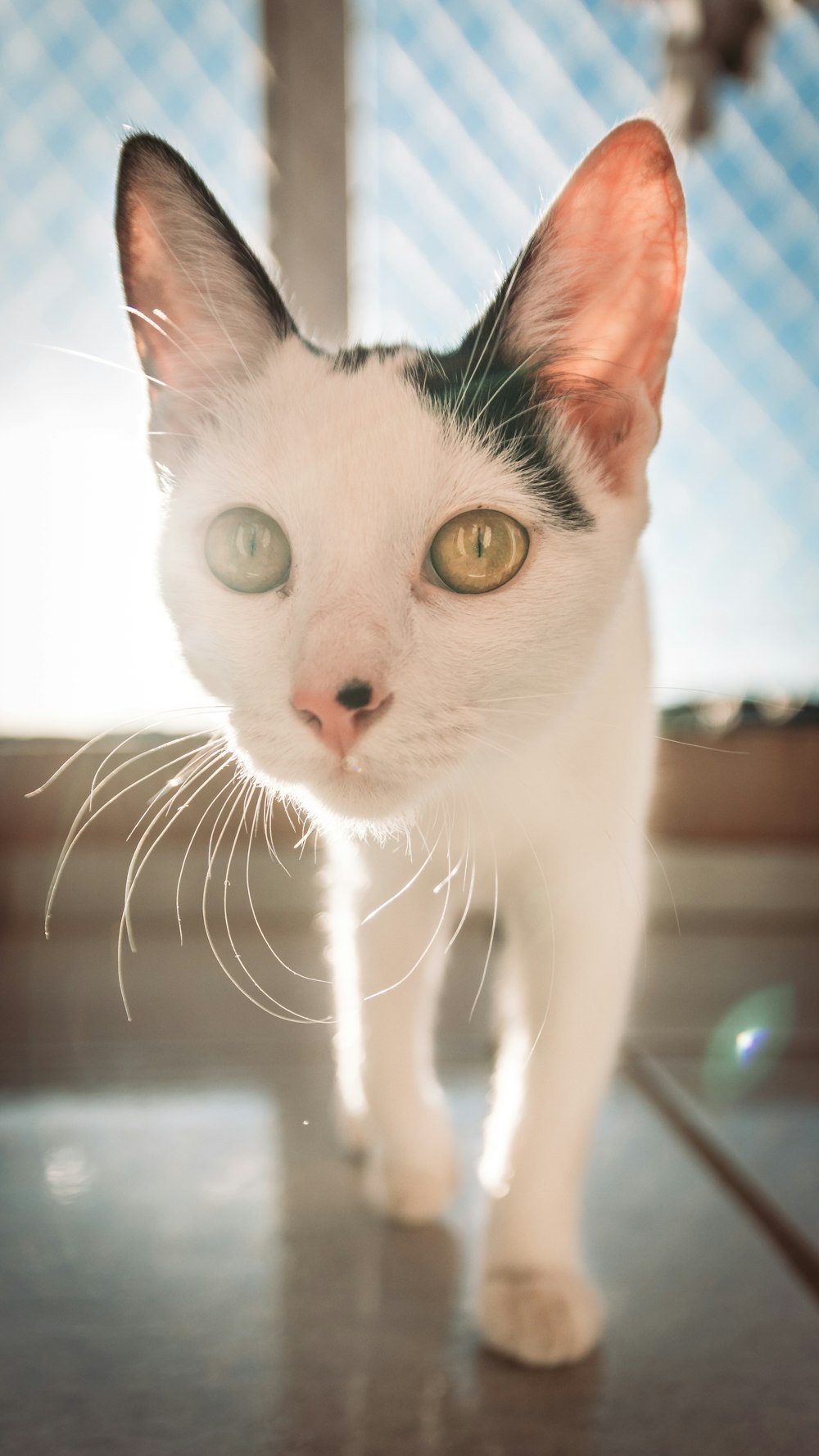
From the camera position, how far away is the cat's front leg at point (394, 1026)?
0.69 meters

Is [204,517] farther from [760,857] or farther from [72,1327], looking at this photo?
[760,857]

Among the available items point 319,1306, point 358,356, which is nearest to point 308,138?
point 358,356

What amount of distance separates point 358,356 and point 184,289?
13cm

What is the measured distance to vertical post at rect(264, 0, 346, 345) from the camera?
3.01 feet

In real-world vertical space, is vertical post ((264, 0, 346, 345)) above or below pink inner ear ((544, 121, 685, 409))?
above

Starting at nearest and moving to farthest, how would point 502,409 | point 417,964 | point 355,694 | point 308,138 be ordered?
point 355,694 → point 502,409 → point 417,964 → point 308,138

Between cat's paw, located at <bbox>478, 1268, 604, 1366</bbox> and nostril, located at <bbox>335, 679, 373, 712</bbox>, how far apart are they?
363mm

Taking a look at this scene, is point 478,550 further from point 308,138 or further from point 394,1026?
point 308,138

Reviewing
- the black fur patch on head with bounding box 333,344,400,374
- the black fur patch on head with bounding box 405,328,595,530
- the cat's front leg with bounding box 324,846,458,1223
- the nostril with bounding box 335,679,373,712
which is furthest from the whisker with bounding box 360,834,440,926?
the black fur patch on head with bounding box 333,344,400,374

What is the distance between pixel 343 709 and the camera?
0.47 metres

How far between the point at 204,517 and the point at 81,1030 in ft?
1.99

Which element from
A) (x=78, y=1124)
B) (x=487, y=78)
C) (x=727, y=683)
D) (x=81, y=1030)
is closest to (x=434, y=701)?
(x=78, y=1124)

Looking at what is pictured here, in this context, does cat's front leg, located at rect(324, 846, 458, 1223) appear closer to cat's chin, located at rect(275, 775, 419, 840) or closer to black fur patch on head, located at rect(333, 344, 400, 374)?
cat's chin, located at rect(275, 775, 419, 840)

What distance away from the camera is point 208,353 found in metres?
0.64
